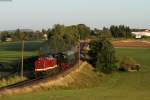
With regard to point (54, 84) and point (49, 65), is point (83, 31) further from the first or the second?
point (54, 84)

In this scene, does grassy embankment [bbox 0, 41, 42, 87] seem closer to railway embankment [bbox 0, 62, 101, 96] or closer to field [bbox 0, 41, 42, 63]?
field [bbox 0, 41, 42, 63]

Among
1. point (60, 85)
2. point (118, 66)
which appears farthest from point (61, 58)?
point (118, 66)

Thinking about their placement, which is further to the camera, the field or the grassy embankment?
the field

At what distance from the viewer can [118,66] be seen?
6938 cm

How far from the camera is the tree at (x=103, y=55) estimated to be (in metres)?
62.0

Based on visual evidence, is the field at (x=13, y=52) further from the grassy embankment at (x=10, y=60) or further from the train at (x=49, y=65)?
the train at (x=49, y=65)

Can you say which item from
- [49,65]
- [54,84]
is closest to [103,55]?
[49,65]

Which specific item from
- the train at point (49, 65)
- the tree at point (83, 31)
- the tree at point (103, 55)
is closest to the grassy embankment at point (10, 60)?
the train at point (49, 65)

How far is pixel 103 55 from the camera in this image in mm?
65625

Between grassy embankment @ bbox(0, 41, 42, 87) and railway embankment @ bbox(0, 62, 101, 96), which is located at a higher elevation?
railway embankment @ bbox(0, 62, 101, 96)

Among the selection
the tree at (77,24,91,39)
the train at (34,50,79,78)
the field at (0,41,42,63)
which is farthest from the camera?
the tree at (77,24,91,39)

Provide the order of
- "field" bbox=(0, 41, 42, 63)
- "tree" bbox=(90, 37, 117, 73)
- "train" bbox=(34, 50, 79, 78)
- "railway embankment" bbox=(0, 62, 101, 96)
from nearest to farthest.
Answer: "railway embankment" bbox=(0, 62, 101, 96), "train" bbox=(34, 50, 79, 78), "tree" bbox=(90, 37, 117, 73), "field" bbox=(0, 41, 42, 63)

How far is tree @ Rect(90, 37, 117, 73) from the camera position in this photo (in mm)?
62031

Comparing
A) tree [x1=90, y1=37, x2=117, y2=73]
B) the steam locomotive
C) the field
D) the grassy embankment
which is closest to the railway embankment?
the steam locomotive
